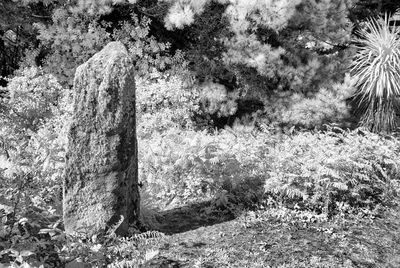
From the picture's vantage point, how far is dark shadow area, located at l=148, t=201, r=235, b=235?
4145 mm

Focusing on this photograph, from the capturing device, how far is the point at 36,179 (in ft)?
13.8

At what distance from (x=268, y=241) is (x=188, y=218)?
32.1 inches

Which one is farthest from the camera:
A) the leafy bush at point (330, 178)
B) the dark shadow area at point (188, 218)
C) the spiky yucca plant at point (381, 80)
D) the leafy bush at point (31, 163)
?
the spiky yucca plant at point (381, 80)

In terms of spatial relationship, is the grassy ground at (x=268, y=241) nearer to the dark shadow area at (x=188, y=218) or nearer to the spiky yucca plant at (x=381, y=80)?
the dark shadow area at (x=188, y=218)

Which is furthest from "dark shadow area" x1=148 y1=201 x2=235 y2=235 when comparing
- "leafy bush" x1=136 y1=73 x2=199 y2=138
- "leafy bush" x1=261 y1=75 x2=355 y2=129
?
"leafy bush" x1=261 y1=75 x2=355 y2=129

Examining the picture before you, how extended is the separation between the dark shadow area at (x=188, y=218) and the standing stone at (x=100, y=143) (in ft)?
2.18

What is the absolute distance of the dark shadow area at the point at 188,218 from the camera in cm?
414

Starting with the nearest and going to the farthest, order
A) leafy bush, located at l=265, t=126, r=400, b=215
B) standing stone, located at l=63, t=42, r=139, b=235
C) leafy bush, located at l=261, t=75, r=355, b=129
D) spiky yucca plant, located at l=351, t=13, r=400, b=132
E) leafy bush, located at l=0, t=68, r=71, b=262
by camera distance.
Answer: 1. leafy bush, located at l=0, t=68, r=71, b=262
2. standing stone, located at l=63, t=42, r=139, b=235
3. leafy bush, located at l=265, t=126, r=400, b=215
4. leafy bush, located at l=261, t=75, r=355, b=129
5. spiky yucca plant, located at l=351, t=13, r=400, b=132

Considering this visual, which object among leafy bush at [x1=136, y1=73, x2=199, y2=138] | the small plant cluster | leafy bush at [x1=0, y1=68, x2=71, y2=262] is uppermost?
leafy bush at [x1=136, y1=73, x2=199, y2=138]

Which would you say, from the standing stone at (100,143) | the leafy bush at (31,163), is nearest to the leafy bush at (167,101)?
the leafy bush at (31,163)

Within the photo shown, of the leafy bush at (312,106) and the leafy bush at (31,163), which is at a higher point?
the leafy bush at (312,106)

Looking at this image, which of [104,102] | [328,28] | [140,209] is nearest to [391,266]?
[140,209]

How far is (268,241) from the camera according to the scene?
13.2 feet

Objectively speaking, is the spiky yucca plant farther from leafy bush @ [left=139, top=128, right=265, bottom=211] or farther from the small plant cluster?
the small plant cluster
